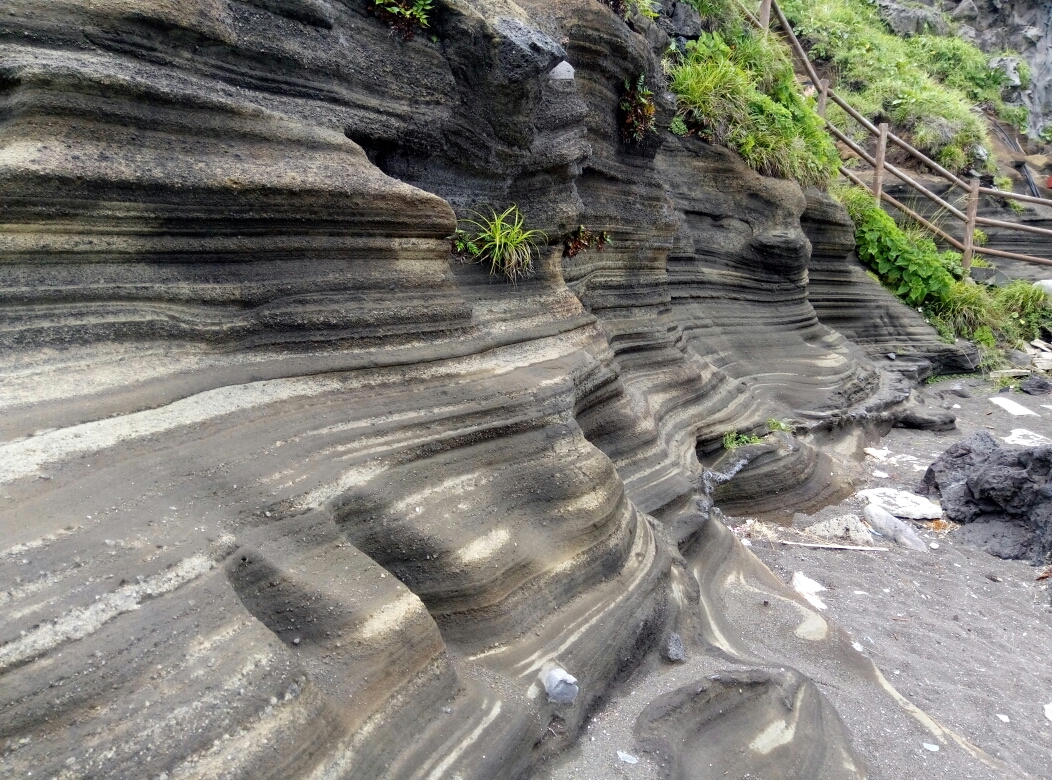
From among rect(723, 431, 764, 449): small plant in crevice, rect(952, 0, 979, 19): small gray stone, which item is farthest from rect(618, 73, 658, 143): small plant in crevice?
rect(952, 0, 979, 19): small gray stone

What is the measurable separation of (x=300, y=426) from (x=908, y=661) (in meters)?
3.15

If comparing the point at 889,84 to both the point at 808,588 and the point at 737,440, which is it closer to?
the point at 737,440

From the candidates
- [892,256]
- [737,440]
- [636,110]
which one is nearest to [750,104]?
[636,110]

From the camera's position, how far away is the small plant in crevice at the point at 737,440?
566cm

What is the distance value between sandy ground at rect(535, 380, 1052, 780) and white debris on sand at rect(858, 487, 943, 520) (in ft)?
0.41

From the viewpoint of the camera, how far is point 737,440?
5781 millimetres

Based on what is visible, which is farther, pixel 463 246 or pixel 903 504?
pixel 903 504

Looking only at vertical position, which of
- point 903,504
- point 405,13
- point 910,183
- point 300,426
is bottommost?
point 903,504

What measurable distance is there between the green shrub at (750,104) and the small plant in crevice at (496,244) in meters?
3.76

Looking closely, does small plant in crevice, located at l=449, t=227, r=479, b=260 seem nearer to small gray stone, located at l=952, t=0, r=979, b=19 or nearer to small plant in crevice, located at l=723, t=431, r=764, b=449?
small plant in crevice, located at l=723, t=431, r=764, b=449

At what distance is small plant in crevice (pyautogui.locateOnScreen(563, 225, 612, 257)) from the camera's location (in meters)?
4.81

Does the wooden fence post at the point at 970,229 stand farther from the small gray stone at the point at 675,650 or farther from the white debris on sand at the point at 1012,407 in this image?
the small gray stone at the point at 675,650

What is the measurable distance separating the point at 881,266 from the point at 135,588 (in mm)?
10235

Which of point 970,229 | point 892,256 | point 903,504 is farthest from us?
point 970,229
